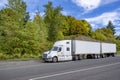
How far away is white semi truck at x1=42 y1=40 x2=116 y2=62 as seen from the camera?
33.5 meters

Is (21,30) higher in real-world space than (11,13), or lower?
lower

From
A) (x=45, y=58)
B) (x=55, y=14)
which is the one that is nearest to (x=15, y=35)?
(x=45, y=58)

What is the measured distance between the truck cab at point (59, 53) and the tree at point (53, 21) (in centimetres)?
1822

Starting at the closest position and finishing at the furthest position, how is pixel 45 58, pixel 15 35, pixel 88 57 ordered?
pixel 45 58, pixel 15 35, pixel 88 57

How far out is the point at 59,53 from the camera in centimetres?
3431

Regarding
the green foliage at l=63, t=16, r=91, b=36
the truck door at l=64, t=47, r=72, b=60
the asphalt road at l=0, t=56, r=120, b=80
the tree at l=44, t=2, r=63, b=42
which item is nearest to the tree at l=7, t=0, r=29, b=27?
the truck door at l=64, t=47, r=72, b=60

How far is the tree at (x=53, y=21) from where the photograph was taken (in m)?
55.3

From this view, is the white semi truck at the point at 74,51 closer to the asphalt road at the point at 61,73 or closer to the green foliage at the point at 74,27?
the asphalt road at the point at 61,73

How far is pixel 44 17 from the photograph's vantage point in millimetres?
60750

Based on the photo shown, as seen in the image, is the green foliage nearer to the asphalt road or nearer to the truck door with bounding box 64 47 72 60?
the truck door with bounding box 64 47 72 60

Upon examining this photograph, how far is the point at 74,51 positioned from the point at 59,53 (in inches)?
160

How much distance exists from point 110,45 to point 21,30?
67.2ft

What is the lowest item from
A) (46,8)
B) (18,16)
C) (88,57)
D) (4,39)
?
(88,57)

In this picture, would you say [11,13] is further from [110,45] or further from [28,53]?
[110,45]
